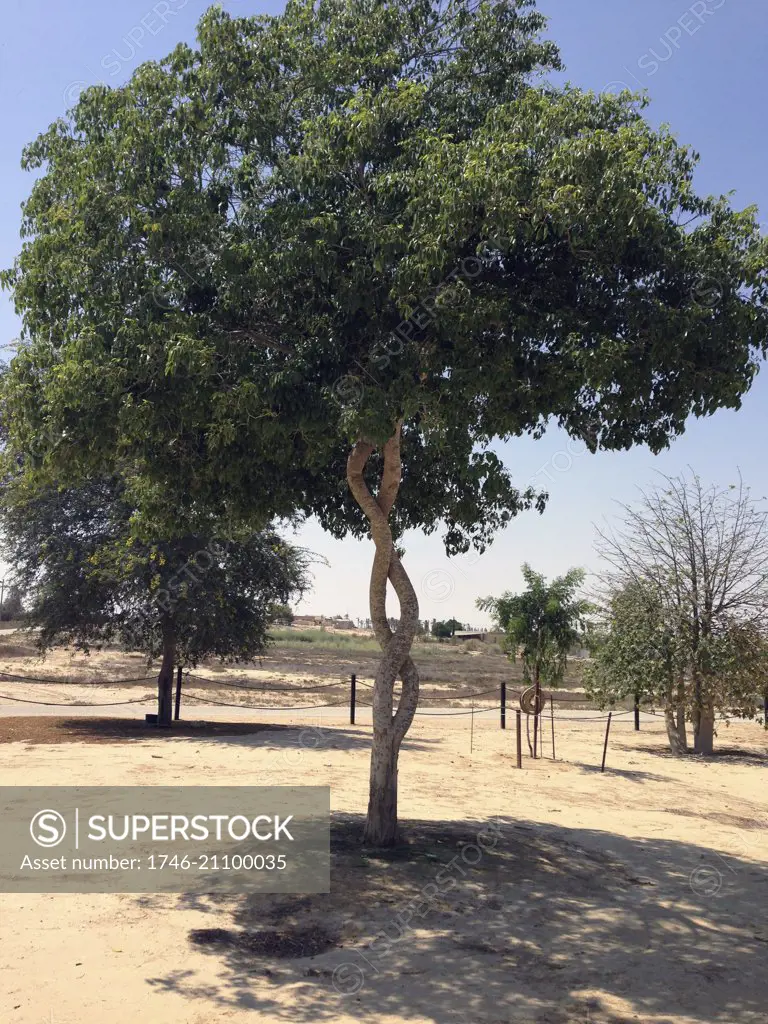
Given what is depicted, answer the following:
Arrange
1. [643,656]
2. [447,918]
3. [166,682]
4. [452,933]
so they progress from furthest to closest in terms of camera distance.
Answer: [166,682] → [643,656] → [447,918] → [452,933]

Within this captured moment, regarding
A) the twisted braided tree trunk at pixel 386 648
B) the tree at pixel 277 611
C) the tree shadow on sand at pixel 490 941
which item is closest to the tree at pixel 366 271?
the twisted braided tree trunk at pixel 386 648

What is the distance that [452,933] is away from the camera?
23.2ft

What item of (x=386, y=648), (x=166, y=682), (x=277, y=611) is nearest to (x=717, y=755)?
(x=277, y=611)

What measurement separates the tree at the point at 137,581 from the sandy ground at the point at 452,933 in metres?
7.38

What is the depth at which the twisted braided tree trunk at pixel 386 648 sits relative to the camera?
934 cm

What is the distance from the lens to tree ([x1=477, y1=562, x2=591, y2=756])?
20.4 m

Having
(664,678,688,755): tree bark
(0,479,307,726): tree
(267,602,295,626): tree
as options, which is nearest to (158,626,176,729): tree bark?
(0,479,307,726): tree

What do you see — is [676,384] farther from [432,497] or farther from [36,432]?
[36,432]

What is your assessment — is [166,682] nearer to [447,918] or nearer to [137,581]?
[137,581]

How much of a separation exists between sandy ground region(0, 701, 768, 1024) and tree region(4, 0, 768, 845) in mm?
1813

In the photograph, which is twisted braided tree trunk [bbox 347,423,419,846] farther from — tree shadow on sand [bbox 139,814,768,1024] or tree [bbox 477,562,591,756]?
tree [bbox 477,562,591,756]

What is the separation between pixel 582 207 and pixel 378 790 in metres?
6.00

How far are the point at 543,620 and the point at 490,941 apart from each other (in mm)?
13971

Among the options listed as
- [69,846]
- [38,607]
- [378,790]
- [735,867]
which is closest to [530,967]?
[378,790]
